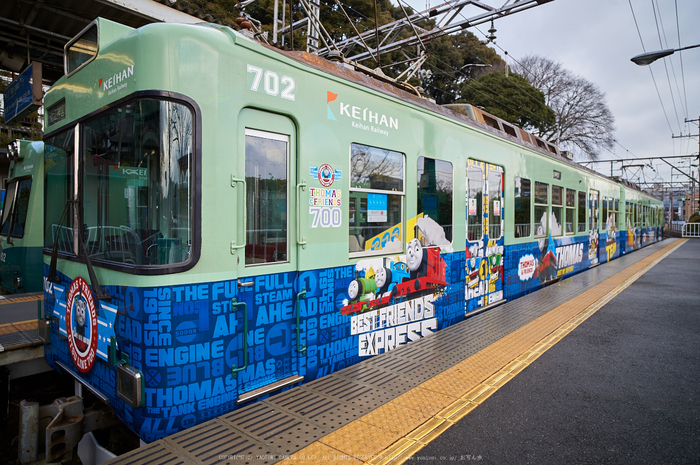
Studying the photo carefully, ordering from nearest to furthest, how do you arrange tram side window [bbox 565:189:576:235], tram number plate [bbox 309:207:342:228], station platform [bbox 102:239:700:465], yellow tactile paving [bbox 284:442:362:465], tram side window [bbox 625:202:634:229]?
yellow tactile paving [bbox 284:442:362:465]
station platform [bbox 102:239:700:465]
tram number plate [bbox 309:207:342:228]
tram side window [bbox 565:189:576:235]
tram side window [bbox 625:202:634:229]

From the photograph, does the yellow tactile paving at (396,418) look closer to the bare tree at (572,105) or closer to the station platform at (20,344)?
the station platform at (20,344)

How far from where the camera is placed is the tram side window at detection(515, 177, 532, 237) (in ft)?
23.6

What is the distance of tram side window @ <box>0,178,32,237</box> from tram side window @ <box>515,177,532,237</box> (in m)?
8.32

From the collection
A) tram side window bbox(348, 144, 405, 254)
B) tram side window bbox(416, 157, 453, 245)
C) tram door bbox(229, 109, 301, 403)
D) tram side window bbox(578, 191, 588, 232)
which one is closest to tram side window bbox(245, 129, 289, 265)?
tram door bbox(229, 109, 301, 403)

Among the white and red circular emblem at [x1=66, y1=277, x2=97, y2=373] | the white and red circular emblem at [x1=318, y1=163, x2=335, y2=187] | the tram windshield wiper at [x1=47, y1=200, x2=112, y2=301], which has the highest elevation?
the white and red circular emblem at [x1=318, y1=163, x2=335, y2=187]

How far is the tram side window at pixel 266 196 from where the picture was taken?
3119 millimetres

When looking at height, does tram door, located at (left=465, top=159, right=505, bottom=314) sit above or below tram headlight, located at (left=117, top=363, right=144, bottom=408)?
above

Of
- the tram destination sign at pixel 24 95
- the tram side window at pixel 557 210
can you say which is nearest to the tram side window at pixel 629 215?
the tram side window at pixel 557 210

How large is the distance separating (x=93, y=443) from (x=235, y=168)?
2.18m

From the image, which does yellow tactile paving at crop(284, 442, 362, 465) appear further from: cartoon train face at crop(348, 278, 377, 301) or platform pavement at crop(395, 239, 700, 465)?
cartoon train face at crop(348, 278, 377, 301)

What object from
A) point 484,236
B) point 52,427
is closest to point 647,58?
point 484,236

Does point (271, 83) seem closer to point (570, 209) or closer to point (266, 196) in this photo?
point (266, 196)

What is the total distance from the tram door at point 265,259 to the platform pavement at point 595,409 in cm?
115

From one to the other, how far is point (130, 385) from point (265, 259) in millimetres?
1162
